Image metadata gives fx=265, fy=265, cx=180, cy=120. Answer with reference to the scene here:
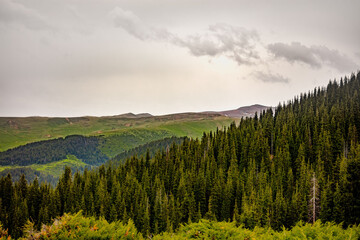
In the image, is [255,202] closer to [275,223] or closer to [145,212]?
[275,223]

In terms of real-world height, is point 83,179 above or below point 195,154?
below

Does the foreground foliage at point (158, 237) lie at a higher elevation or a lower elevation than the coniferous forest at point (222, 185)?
higher

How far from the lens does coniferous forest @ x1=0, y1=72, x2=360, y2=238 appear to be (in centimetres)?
8773

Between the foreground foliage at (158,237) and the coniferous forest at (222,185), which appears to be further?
the coniferous forest at (222,185)

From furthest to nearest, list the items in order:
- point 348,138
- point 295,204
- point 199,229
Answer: point 348,138 → point 295,204 → point 199,229

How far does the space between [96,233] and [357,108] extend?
449 feet

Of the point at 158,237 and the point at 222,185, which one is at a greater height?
the point at 158,237

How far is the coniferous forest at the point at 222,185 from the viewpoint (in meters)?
87.7

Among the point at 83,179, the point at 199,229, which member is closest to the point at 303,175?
the point at 199,229

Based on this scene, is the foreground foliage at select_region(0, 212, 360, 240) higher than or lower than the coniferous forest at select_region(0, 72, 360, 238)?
higher

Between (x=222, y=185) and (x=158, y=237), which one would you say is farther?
(x=222, y=185)

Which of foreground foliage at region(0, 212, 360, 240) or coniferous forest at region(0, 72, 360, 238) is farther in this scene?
coniferous forest at region(0, 72, 360, 238)

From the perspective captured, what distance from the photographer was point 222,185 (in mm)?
104750

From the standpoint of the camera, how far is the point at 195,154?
143500 millimetres
